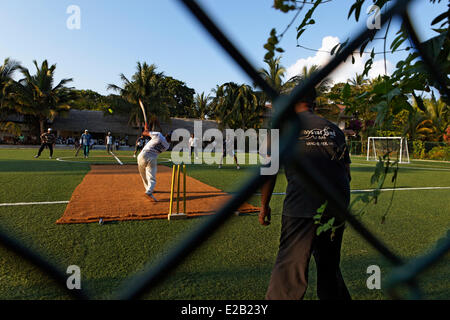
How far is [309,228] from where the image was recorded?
2.40 meters

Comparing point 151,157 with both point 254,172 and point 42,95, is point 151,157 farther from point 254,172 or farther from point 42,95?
point 42,95

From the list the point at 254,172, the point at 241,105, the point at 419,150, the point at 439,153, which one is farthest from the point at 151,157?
the point at 419,150

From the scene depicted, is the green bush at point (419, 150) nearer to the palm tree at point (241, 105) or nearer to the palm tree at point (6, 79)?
the palm tree at point (241, 105)

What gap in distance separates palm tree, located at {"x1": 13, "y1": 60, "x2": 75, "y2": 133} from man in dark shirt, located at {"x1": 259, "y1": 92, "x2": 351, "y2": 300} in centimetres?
3803

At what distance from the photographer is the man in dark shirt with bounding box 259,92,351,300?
236 centimetres

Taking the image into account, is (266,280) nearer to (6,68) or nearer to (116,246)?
(116,246)

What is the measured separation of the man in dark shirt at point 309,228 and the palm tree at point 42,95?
38.0m

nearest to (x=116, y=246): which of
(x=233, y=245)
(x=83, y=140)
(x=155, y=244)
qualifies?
(x=155, y=244)

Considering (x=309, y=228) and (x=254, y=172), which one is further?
(x=309, y=228)

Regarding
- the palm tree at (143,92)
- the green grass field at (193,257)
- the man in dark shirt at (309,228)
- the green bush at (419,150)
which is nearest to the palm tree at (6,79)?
the palm tree at (143,92)

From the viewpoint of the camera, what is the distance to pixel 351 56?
751 millimetres

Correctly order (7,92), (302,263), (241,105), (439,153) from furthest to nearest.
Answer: (7,92) < (439,153) < (302,263) < (241,105)

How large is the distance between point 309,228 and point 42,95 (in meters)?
40.3

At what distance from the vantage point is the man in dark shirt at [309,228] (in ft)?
7.74
